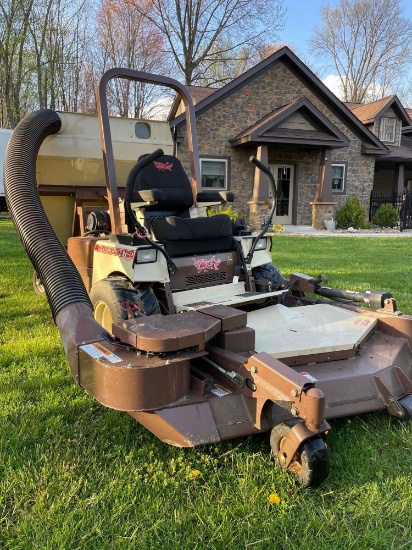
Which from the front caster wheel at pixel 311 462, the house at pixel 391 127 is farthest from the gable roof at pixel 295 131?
the front caster wheel at pixel 311 462

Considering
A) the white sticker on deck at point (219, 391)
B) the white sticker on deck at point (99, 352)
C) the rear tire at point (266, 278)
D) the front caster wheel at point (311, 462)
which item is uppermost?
the rear tire at point (266, 278)

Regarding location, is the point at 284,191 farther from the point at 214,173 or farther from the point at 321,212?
the point at 214,173

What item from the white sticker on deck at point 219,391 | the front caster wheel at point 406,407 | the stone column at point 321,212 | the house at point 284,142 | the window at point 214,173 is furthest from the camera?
the stone column at point 321,212

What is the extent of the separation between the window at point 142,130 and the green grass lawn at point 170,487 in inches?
127

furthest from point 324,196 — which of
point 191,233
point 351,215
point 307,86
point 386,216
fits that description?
point 191,233

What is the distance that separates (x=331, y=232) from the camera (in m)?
15.8

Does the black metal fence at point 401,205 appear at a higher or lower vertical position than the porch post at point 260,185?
lower

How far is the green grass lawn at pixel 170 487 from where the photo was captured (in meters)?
1.81

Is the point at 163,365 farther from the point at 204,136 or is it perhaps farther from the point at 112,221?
the point at 204,136

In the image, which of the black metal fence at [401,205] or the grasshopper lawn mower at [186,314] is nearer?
the grasshopper lawn mower at [186,314]

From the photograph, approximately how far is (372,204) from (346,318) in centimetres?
1667

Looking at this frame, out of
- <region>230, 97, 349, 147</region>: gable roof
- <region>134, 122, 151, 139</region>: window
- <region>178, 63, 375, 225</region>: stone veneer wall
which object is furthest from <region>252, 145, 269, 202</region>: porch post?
<region>134, 122, 151, 139</region>: window

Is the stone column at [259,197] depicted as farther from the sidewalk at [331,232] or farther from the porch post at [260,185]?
the sidewalk at [331,232]

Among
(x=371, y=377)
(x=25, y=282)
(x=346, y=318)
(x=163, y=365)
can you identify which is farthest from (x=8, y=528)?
(x=25, y=282)
